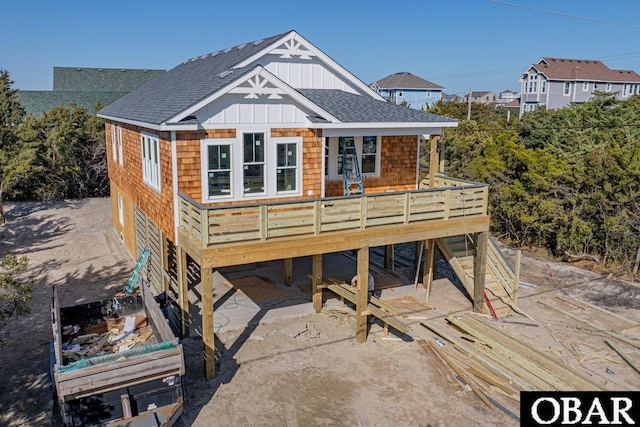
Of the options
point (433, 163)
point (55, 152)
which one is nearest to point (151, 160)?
point (433, 163)

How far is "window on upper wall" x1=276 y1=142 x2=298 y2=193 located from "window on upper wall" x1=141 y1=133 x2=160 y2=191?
10.6 feet

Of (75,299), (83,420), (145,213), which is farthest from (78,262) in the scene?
(83,420)

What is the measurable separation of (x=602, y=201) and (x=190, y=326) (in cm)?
1628

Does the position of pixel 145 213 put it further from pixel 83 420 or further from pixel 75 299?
pixel 83 420

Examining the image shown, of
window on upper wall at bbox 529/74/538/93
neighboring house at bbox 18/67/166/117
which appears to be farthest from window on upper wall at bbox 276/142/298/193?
window on upper wall at bbox 529/74/538/93

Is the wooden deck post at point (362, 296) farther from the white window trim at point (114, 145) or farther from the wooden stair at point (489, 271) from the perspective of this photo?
the white window trim at point (114, 145)

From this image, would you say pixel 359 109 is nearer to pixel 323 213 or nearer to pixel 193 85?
pixel 323 213

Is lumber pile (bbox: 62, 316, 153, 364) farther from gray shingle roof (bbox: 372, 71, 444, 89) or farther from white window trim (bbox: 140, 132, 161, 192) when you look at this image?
gray shingle roof (bbox: 372, 71, 444, 89)

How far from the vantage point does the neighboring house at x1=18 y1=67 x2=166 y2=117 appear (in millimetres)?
43062

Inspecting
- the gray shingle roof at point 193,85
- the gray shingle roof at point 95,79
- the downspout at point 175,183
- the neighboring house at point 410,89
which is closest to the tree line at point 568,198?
the gray shingle roof at point 193,85

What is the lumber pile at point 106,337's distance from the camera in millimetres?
11508

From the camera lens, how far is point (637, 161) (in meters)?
18.9

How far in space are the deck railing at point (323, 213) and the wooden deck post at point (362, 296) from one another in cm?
84

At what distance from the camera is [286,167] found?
13547 mm
